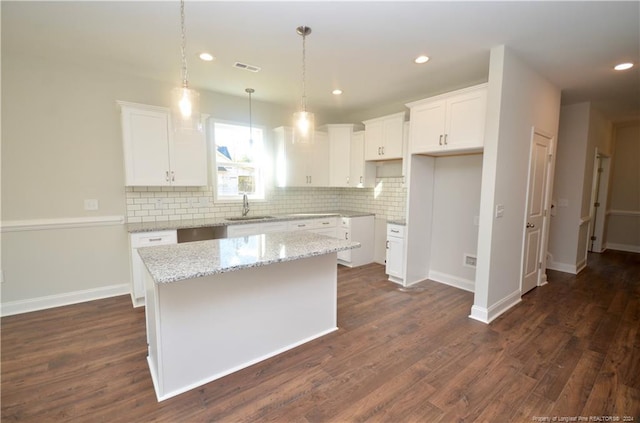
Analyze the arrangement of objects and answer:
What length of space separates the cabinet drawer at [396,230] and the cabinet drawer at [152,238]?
9.35 ft

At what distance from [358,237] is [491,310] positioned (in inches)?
89.6

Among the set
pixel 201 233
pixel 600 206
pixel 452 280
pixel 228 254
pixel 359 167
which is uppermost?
pixel 359 167

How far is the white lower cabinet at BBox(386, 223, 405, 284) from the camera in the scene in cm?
407

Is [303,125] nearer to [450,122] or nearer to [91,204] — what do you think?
[450,122]

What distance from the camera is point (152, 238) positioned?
3328 mm

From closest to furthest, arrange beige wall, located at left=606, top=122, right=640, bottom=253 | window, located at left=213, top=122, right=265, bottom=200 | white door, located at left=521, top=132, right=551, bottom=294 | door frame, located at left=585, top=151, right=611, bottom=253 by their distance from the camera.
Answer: white door, located at left=521, top=132, right=551, bottom=294 < window, located at left=213, top=122, right=265, bottom=200 < door frame, located at left=585, top=151, right=611, bottom=253 < beige wall, located at left=606, top=122, right=640, bottom=253

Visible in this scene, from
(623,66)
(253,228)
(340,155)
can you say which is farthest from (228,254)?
(623,66)

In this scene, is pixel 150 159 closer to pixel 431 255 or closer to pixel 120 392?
pixel 120 392

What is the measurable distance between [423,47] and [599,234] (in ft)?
20.3

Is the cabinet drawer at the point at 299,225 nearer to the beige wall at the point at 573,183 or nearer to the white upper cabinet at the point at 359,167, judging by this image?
the white upper cabinet at the point at 359,167

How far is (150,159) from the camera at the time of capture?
138 inches

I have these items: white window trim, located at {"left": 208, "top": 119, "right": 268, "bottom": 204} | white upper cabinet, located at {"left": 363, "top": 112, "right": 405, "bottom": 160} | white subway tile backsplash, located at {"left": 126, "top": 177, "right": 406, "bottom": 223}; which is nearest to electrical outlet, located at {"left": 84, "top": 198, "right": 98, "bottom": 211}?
white subway tile backsplash, located at {"left": 126, "top": 177, "right": 406, "bottom": 223}

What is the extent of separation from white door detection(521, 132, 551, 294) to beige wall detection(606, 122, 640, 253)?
13.0ft

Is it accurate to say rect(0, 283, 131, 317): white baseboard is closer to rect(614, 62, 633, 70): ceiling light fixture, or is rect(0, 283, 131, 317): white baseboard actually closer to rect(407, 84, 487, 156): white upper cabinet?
rect(407, 84, 487, 156): white upper cabinet
